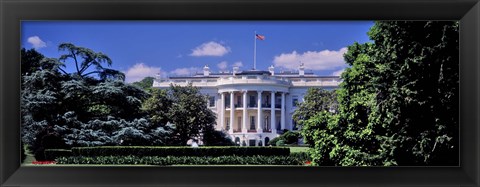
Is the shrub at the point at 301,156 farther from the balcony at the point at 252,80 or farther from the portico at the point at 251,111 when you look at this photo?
the balcony at the point at 252,80

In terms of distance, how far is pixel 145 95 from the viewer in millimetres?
5438

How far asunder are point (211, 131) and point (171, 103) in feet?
2.73

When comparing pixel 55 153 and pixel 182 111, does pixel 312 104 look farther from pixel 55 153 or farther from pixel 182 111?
pixel 55 153

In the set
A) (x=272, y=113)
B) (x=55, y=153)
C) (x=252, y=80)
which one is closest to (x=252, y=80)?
(x=252, y=80)

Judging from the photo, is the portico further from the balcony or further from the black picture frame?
the black picture frame

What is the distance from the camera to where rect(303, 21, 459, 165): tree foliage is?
4.53 m

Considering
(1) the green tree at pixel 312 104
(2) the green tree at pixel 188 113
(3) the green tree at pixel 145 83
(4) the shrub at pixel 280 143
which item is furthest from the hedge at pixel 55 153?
(1) the green tree at pixel 312 104

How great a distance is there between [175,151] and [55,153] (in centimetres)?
140

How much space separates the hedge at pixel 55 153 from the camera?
14.5 ft

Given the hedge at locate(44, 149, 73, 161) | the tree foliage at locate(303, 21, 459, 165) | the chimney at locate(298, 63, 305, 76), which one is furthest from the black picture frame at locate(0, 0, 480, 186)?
the chimney at locate(298, 63, 305, 76)

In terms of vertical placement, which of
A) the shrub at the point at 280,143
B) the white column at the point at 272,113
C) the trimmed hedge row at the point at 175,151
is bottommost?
the trimmed hedge row at the point at 175,151

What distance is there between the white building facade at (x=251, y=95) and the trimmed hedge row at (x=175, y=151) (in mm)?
101
